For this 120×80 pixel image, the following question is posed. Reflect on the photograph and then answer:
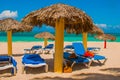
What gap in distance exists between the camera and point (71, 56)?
931 cm

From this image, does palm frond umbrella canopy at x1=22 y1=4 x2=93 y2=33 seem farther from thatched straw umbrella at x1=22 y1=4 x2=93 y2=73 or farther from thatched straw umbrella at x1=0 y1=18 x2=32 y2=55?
thatched straw umbrella at x1=0 y1=18 x2=32 y2=55

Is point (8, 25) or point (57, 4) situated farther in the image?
point (8, 25)

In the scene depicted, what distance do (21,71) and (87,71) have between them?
221 centimetres

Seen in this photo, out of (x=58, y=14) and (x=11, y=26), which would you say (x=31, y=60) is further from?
(x=11, y=26)

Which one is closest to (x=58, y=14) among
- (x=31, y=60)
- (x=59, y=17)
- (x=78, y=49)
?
(x=59, y=17)

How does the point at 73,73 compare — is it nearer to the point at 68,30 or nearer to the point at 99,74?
the point at 99,74

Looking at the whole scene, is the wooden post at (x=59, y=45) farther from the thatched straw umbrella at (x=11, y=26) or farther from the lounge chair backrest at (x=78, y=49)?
the thatched straw umbrella at (x=11, y=26)

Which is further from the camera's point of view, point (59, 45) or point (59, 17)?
point (59, 45)

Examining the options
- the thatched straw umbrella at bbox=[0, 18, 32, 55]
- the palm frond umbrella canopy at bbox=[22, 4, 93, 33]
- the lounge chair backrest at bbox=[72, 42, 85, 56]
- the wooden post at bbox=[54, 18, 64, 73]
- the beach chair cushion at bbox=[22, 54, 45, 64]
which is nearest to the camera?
the palm frond umbrella canopy at bbox=[22, 4, 93, 33]

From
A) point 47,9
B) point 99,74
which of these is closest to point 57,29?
point 47,9

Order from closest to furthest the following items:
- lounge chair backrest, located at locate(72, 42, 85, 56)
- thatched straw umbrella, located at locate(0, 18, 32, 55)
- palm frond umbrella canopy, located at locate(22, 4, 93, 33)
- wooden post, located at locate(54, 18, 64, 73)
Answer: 1. palm frond umbrella canopy, located at locate(22, 4, 93, 33)
2. wooden post, located at locate(54, 18, 64, 73)
3. lounge chair backrest, located at locate(72, 42, 85, 56)
4. thatched straw umbrella, located at locate(0, 18, 32, 55)

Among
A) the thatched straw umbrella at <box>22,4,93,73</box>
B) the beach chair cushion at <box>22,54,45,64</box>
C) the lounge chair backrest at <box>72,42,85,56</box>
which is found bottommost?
the beach chair cushion at <box>22,54,45,64</box>

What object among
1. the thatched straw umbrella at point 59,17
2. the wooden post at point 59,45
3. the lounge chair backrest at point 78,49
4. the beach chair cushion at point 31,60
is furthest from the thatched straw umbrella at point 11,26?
the wooden post at point 59,45

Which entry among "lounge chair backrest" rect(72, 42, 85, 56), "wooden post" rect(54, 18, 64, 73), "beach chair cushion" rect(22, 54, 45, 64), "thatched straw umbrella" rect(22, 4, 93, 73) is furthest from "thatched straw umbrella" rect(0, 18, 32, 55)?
"wooden post" rect(54, 18, 64, 73)
